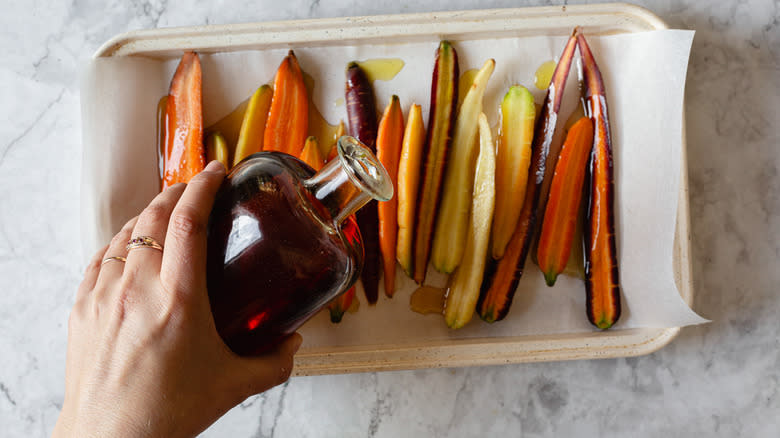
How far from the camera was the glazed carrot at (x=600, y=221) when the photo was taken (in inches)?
35.9

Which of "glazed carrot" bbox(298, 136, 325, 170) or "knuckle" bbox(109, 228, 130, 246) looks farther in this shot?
"glazed carrot" bbox(298, 136, 325, 170)

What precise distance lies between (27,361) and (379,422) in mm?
663

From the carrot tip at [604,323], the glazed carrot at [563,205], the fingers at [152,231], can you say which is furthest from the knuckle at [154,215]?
the carrot tip at [604,323]

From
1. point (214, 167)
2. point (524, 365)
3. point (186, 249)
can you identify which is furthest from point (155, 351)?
point (524, 365)

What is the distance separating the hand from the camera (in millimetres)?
551

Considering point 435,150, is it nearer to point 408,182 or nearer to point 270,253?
point 408,182

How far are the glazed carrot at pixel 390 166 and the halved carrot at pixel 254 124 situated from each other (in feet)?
0.66

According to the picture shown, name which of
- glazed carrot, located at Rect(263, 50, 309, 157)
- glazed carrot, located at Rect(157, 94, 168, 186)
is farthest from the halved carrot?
glazed carrot, located at Rect(157, 94, 168, 186)

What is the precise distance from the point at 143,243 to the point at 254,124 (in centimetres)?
36

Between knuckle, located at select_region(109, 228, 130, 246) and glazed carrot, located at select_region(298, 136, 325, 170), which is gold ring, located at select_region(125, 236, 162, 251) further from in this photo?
glazed carrot, located at select_region(298, 136, 325, 170)

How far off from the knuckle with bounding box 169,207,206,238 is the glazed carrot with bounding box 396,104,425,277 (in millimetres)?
379

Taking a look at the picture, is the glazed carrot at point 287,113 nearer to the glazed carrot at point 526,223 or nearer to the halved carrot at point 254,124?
the halved carrot at point 254,124

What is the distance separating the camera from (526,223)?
92 cm

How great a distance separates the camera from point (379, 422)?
3.20 feet
